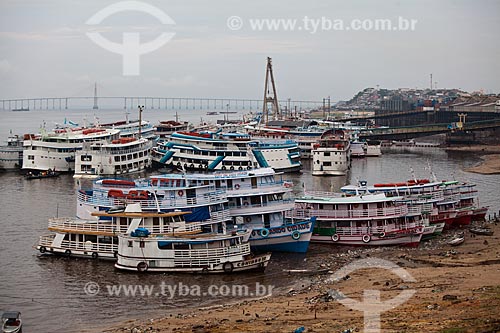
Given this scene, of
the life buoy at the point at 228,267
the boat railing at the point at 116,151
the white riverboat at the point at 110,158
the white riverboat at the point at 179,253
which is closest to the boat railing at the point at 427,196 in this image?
the white riverboat at the point at 179,253

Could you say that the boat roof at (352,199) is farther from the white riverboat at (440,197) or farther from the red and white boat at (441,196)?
the white riverboat at (440,197)

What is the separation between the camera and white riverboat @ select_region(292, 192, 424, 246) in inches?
1362

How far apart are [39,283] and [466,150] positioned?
7475 centimetres

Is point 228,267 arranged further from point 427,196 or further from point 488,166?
point 488,166

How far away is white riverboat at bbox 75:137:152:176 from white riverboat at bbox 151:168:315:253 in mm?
32421

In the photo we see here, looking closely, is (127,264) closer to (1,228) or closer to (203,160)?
(1,228)

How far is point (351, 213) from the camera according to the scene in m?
34.6

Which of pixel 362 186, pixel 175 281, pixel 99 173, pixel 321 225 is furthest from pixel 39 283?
pixel 99 173

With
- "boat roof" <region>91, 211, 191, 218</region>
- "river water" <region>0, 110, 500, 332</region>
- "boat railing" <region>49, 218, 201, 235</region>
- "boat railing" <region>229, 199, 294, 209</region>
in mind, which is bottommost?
"river water" <region>0, 110, 500, 332</region>

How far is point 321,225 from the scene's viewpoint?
115ft

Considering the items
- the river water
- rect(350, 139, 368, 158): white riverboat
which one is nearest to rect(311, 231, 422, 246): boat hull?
the river water

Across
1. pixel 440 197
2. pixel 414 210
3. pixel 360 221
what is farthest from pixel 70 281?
pixel 440 197

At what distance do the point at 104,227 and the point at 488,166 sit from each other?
4954cm

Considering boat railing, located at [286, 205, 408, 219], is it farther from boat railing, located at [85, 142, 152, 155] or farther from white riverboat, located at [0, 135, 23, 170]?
white riverboat, located at [0, 135, 23, 170]
